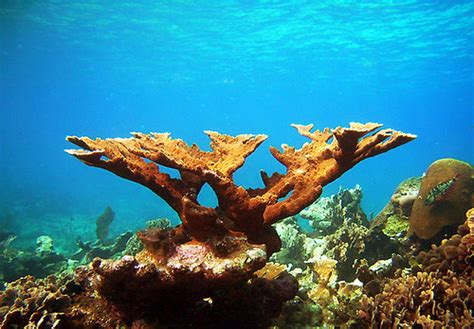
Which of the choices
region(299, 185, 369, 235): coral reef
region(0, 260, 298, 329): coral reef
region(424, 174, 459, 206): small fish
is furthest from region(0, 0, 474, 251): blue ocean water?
region(424, 174, 459, 206): small fish

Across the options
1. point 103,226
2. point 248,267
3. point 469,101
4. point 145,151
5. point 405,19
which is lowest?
point 469,101

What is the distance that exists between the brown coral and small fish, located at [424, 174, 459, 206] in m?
2.96

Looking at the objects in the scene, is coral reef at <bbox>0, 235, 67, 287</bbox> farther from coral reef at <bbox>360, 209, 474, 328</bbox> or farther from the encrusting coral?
coral reef at <bbox>360, 209, 474, 328</bbox>

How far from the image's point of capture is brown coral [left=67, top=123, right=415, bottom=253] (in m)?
3.40

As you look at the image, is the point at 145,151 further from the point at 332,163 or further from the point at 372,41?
the point at 372,41

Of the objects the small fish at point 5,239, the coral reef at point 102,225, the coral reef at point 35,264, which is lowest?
the coral reef at point 102,225

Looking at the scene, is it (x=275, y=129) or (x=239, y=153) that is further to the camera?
(x=275, y=129)

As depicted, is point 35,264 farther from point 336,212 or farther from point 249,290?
point 249,290

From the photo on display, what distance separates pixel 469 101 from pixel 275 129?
94832mm

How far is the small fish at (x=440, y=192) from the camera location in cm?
605

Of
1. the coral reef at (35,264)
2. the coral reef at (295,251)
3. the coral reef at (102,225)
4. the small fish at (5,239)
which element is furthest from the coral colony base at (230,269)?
the coral reef at (102,225)

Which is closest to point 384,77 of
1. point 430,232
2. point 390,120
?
point 430,232

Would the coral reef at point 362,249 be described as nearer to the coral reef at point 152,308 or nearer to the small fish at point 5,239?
the coral reef at point 152,308

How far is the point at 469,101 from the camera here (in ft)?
253
